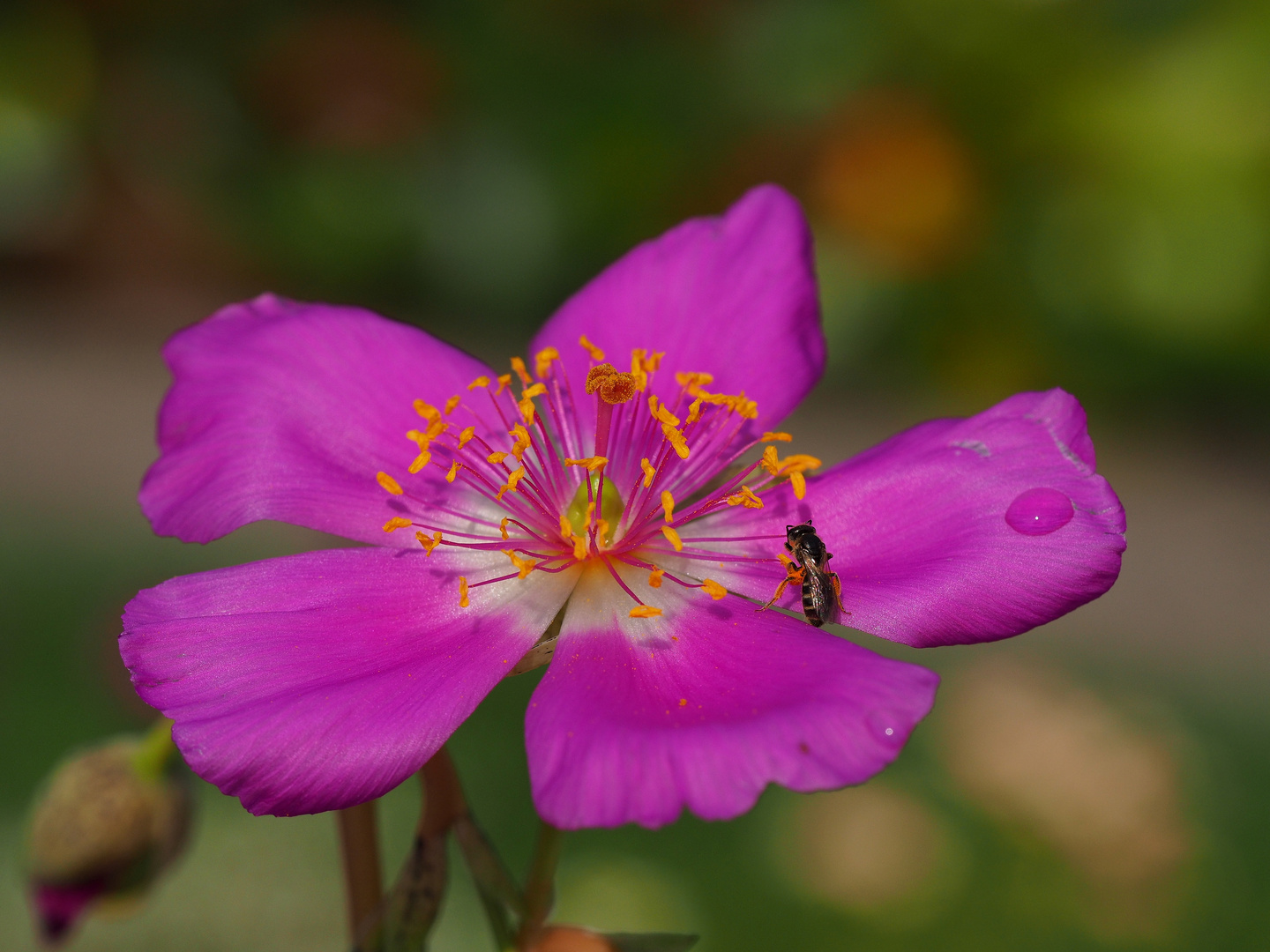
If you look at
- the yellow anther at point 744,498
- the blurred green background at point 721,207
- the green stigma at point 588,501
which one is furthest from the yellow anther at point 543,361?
the blurred green background at point 721,207

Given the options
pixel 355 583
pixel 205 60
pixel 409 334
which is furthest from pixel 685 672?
pixel 205 60

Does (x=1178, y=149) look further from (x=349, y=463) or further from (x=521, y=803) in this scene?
(x=349, y=463)

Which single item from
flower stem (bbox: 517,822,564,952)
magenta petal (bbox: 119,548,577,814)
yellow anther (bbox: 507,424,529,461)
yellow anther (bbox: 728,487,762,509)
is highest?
yellow anther (bbox: 507,424,529,461)

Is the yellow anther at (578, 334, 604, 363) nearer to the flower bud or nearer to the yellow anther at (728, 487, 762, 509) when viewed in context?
the yellow anther at (728, 487, 762, 509)

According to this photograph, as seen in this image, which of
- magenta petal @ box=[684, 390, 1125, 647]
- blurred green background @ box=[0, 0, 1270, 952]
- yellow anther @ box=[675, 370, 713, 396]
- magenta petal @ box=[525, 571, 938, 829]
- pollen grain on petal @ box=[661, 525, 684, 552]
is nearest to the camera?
magenta petal @ box=[525, 571, 938, 829]

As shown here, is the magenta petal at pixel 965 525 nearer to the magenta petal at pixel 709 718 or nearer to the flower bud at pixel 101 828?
the magenta petal at pixel 709 718

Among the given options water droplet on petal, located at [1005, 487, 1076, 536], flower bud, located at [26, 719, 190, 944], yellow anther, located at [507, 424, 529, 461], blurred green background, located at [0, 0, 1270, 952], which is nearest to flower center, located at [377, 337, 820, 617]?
yellow anther, located at [507, 424, 529, 461]
